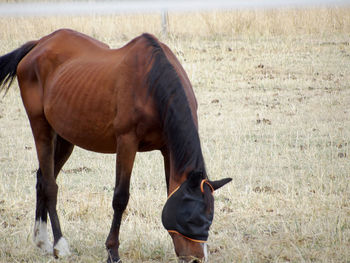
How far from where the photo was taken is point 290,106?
9227mm

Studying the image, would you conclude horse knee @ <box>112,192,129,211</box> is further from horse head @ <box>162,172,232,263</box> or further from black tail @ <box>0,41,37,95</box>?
black tail @ <box>0,41,37,95</box>

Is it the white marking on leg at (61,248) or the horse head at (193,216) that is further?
the white marking on leg at (61,248)

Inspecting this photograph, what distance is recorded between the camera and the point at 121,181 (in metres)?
4.18

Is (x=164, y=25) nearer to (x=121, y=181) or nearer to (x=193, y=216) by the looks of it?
(x=121, y=181)

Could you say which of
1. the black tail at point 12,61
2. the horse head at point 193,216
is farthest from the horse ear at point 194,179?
the black tail at point 12,61

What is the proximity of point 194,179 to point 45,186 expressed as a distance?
1637 millimetres

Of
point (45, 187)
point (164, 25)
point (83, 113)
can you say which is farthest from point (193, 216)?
point (164, 25)

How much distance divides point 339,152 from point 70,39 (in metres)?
3.55

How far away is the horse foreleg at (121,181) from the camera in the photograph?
13.5 ft

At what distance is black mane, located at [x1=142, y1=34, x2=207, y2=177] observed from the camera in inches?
150

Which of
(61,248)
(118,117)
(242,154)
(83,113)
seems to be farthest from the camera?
(242,154)

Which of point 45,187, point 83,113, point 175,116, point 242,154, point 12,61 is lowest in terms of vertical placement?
point 242,154

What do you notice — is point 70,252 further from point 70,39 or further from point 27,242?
point 70,39

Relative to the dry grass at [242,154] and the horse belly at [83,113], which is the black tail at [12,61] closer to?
the horse belly at [83,113]
